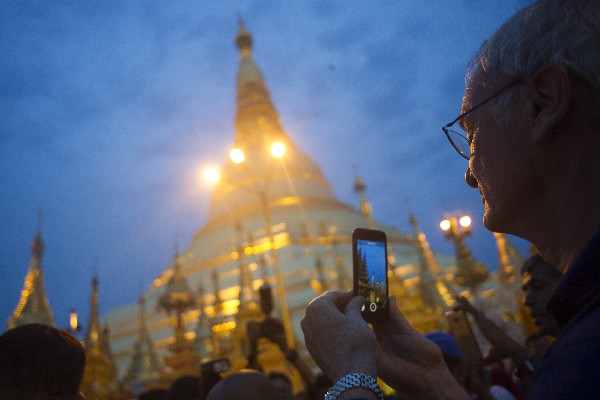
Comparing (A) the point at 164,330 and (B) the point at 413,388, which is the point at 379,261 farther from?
(A) the point at 164,330

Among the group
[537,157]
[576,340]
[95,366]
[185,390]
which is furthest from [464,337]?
[95,366]

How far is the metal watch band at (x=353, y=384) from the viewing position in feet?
4.57

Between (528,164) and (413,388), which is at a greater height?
(528,164)

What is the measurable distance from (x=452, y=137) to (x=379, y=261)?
66 cm

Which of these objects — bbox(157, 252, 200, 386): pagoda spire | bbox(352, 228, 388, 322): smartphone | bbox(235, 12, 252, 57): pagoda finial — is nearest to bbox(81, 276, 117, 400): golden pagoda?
bbox(157, 252, 200, 386): pagoda spire

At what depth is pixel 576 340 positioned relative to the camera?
0.91 metres

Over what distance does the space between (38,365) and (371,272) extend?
61.2 inches

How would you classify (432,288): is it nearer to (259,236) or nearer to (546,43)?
(259,236)

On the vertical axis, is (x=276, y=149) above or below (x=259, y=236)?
below

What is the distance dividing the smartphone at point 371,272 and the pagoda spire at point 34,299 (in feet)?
59.8

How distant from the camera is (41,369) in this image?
2.02m

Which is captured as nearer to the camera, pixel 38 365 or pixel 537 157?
pixel 537 157

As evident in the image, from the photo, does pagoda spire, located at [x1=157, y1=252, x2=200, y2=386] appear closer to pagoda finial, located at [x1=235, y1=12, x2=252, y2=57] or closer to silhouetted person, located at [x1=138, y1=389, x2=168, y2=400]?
silhouetted person, located at [x1=138, y1=389, x2=168, y2=400]

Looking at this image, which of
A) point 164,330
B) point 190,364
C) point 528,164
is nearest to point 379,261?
point 528,164
